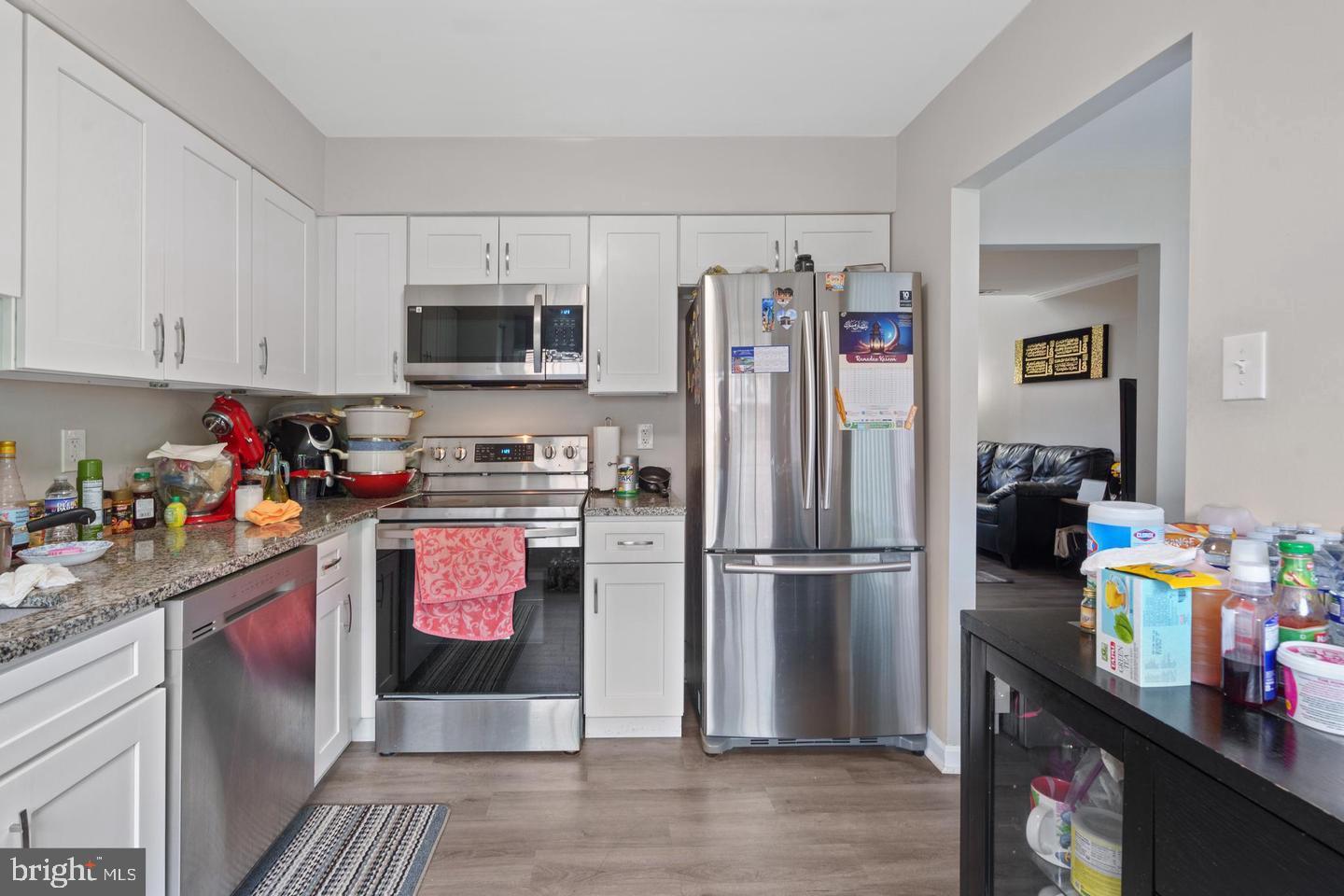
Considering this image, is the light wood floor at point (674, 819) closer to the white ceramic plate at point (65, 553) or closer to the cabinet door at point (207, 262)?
the white ceramic plate at point (65, 553)

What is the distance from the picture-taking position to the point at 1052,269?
5.23m

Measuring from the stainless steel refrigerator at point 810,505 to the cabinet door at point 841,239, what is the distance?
1.64 feet

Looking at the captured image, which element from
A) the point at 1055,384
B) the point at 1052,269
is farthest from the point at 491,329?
the point at 1055,384

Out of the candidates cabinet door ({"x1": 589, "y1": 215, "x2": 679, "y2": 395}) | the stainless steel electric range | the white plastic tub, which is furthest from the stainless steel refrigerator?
the white plastic tub

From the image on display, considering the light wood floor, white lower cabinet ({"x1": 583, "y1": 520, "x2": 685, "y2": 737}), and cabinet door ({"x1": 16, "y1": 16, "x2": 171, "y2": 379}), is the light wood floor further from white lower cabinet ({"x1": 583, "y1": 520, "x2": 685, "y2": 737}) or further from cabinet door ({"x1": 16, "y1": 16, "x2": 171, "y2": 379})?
cabinet door ({"x1": 16, "y1": 16, "x2": 171, "y2": 379})

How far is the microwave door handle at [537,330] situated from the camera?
272 centimetres

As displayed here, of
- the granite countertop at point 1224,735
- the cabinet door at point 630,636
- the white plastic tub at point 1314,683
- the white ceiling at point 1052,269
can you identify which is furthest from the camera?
the white ceiling at point 1052,269

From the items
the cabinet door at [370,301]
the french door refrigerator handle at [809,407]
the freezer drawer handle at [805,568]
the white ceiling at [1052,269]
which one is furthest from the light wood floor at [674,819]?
the white ceiling at [1052,269]

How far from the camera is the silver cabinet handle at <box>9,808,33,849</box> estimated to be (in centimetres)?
99

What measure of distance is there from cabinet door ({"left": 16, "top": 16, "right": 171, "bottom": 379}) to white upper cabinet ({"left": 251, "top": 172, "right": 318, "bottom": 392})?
0.52 metres

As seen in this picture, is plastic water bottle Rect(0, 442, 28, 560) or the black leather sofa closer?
plastic water bottle Rect(0, 442, 28, 560)

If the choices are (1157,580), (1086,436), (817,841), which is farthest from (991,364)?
(1157,580)

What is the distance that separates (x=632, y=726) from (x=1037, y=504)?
4.11 metres

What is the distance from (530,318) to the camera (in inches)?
107
